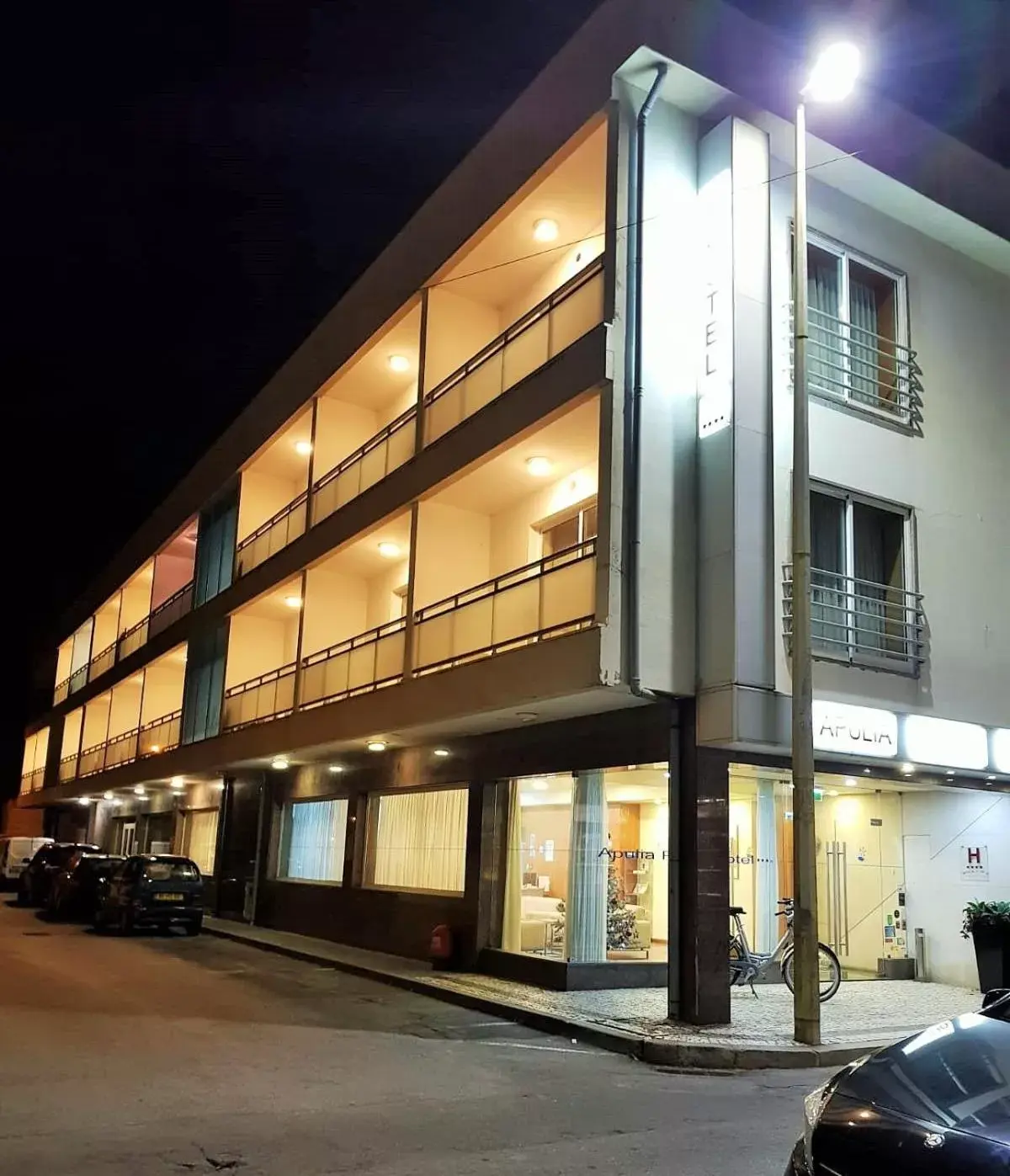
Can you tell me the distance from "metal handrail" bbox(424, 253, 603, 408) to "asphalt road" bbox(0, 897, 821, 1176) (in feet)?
28.6

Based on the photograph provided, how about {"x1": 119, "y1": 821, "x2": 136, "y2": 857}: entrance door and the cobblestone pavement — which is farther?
{"x1": 119, "y1": 821, "x2": 136, "y2": 857}: entrance door

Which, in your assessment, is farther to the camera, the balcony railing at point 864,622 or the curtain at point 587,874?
the curtain at point 587,874

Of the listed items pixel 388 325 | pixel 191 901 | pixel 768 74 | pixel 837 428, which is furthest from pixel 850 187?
pixel 191 901

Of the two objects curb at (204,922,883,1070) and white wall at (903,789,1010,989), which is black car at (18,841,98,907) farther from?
white wall at (903,789,1010,989)

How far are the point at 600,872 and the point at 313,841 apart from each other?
9216mm

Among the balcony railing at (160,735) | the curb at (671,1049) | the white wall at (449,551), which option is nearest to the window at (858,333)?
the white wall at (449,551)

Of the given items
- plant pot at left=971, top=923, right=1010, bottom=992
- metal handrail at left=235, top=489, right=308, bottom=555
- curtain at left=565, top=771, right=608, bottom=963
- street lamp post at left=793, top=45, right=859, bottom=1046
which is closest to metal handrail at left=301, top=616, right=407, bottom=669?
metal handrail at left=235, top=489, right=308, bottom=555

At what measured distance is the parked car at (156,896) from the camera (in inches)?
812

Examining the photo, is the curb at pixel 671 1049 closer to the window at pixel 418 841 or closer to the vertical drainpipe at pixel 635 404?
the vertical drainpipe at pixel 635 404

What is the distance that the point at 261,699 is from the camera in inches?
859

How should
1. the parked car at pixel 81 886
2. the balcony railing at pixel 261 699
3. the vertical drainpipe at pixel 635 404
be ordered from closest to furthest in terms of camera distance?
the vertical drainpipe at pixel 635 404 < the balcony railing at pixel 261 699 < the parked car at pixel 81 886

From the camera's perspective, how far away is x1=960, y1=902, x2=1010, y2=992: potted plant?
519 inches

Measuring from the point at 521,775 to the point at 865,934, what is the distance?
5674mm

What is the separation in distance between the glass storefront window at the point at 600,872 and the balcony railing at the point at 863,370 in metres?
5.59
